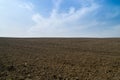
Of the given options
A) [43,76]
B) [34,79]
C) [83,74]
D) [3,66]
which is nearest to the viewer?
[34,79]

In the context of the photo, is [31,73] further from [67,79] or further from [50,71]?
[67,79]

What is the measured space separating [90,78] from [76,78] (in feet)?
2.59

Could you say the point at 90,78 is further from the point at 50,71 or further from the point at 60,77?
the point at 50,71

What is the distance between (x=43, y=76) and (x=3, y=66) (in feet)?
10.9

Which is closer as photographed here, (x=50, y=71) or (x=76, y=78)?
(x=76, y=78)

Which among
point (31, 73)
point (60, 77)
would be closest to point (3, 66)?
point (31, 73)

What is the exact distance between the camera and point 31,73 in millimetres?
8695


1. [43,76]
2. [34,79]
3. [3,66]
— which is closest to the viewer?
[34,79]

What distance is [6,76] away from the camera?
26.4 ft

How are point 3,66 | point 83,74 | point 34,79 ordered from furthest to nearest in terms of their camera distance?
1. point 3,66
2. point 83,74
3. point 34,79

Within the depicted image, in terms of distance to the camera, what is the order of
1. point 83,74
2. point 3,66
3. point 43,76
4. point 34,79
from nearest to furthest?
point 34,79 → point 43,76 → point 83,74 → point 3,66

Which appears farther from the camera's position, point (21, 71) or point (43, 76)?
point (21, 71)

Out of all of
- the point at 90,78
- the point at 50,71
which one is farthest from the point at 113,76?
the point at 50,71

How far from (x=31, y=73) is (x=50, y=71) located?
1.22 meters
